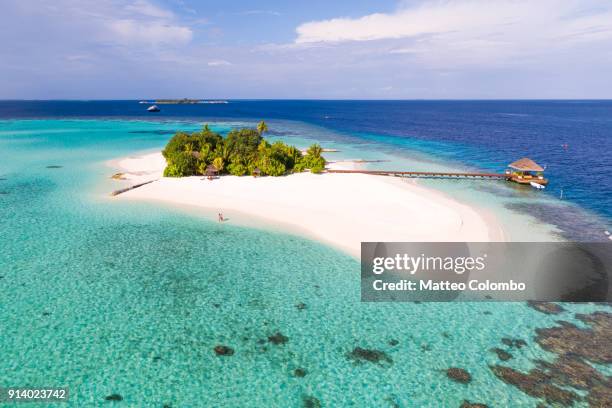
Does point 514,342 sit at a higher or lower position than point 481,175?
lower

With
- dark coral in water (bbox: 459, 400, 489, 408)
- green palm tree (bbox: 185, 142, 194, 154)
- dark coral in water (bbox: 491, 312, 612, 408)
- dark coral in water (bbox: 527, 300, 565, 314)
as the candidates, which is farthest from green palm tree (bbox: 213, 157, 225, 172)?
dark coral in water (bbox: 459, 400, 489, 408)

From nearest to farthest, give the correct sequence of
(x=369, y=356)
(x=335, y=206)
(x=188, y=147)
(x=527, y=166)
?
(x=369, y=356), (x=335, y=206), (x=527, y=166), (x=188, y=147)

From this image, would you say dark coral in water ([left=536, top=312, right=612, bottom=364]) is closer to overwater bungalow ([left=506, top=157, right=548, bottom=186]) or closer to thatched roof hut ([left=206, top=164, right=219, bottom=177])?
overwater bungalow ([left=506, top=157, right=548, bottom=186])

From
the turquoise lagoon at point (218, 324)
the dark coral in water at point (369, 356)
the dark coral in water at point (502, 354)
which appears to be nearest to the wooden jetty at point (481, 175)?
the turquoise lagoon at point (218, 324)

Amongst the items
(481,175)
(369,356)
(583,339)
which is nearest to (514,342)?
(583,339)

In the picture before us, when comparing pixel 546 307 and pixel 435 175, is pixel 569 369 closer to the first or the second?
pixel 546 307

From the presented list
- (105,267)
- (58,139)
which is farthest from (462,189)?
(58,139)
